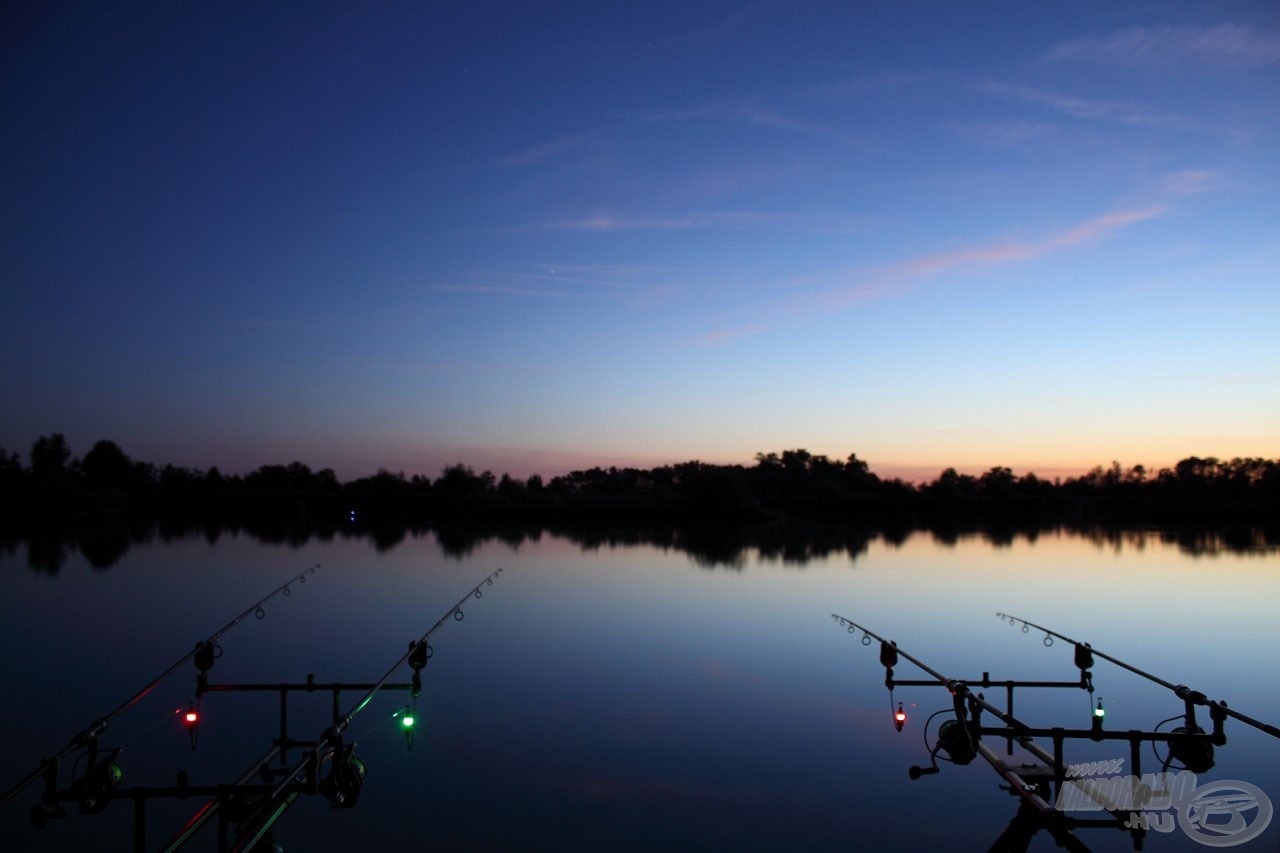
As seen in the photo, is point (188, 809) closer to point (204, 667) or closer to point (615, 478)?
point (204, 667)

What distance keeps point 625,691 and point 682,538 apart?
45555 mm

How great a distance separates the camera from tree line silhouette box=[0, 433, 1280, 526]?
275ft

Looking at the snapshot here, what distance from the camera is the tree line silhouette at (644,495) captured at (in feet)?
275

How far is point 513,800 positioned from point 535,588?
68.3 feet

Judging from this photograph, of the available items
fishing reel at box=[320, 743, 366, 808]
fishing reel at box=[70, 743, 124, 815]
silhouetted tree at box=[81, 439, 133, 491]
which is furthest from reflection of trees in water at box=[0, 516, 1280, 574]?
silhouetted tree at box=[81, 439, 133, 491]

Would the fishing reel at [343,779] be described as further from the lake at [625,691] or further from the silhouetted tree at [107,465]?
the silhouetted tree at [107,465]

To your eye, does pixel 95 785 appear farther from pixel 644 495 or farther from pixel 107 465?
pixel 107 465

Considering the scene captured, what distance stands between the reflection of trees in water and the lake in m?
11.4

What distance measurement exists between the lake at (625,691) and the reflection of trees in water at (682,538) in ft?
37.4

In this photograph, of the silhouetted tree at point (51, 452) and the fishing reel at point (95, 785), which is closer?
the fishing reel at point (95, 785)

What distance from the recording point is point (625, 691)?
1517 cm

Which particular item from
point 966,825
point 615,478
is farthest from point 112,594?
point 615,478

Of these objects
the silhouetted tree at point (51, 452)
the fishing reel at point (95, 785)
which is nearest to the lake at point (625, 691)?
the fishing reel at point (95, 785)

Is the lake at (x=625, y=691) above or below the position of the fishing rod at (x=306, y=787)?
below
